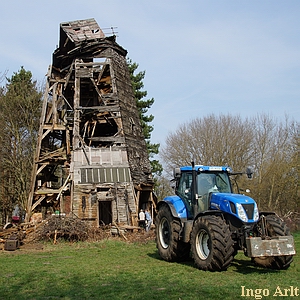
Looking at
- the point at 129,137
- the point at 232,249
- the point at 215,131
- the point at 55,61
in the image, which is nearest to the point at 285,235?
the point at 232,249

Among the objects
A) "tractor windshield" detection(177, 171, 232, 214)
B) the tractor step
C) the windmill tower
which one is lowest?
the tractor step

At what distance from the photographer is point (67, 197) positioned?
75.9 ft

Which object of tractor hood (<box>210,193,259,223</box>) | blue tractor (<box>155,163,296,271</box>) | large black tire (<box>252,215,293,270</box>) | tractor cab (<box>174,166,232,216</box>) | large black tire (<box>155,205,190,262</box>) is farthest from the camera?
large black tire (<box>155,205,190,262</box>)

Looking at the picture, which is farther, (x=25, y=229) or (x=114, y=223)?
(x=114, y=223)

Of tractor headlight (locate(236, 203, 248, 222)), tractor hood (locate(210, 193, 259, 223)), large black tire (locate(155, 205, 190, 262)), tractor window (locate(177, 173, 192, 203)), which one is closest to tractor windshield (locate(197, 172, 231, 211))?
tractor window (locate(177, 173, 192, 203))

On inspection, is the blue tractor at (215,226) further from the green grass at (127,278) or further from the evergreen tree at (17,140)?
the evergreen tree at (17,140)

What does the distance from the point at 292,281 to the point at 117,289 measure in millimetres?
3377

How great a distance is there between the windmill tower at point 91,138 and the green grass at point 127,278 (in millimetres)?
8418

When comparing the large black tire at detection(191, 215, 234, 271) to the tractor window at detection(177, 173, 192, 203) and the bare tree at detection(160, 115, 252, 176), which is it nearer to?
the tractor window at detection(177, 173, 192, 203)

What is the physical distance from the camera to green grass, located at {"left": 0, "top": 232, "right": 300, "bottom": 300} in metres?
6.98

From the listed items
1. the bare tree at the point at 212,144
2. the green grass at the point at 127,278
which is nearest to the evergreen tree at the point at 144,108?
the bare tree at the point at 212,144

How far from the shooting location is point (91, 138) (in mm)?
23594

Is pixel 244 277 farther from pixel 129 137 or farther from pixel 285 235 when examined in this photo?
pixel 129 137

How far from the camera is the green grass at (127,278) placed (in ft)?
22.9
